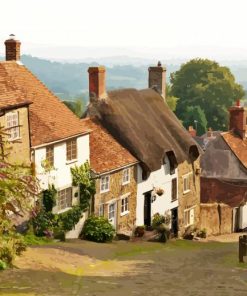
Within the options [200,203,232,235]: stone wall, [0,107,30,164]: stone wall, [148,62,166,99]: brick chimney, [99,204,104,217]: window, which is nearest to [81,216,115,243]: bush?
[99,204,104,217]: window

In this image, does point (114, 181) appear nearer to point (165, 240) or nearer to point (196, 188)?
point (165, 240)

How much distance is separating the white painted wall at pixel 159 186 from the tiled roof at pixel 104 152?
5.56 feet

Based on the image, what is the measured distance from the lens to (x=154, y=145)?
4091 centimetres

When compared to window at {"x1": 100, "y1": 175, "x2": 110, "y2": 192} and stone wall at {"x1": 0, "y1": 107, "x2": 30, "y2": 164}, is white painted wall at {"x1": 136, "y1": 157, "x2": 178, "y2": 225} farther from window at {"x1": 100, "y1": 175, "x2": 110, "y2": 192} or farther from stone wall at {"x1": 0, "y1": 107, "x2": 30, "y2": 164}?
stone wall at {"x1": 0, "y1": 107, "x2": 30, "y2": 164}

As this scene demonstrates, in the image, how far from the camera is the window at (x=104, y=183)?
3612 cm

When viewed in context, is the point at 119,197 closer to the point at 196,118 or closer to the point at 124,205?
the point at 124,205

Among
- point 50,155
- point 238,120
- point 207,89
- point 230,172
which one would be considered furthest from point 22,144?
point 207,89

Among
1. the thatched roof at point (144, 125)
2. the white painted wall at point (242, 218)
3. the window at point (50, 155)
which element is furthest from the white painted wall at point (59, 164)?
the white painted wall at point (242, 218)

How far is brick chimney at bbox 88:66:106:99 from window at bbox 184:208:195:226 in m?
11.5

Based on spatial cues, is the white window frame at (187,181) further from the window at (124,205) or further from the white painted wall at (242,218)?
the white painted wall at (242,218)

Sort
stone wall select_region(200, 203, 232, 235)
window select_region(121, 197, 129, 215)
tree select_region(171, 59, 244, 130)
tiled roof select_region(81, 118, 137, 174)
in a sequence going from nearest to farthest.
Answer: tiled roof select_region(81, 118, 137, 174) < window select_region(121, 197, 129, 215) < stone wall select_region(200, 203, 232, 235) < tree select_region(171, 59, 244, 130)

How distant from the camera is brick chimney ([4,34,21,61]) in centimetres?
3494

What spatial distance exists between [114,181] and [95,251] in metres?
7.34

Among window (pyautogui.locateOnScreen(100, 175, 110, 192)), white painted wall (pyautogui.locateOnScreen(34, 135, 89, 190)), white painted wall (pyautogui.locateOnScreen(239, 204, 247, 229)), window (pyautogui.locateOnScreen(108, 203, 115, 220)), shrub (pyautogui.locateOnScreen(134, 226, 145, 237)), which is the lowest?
white painted wall (pyautogui.locateOnScreen(239, 204, 247, 229))
